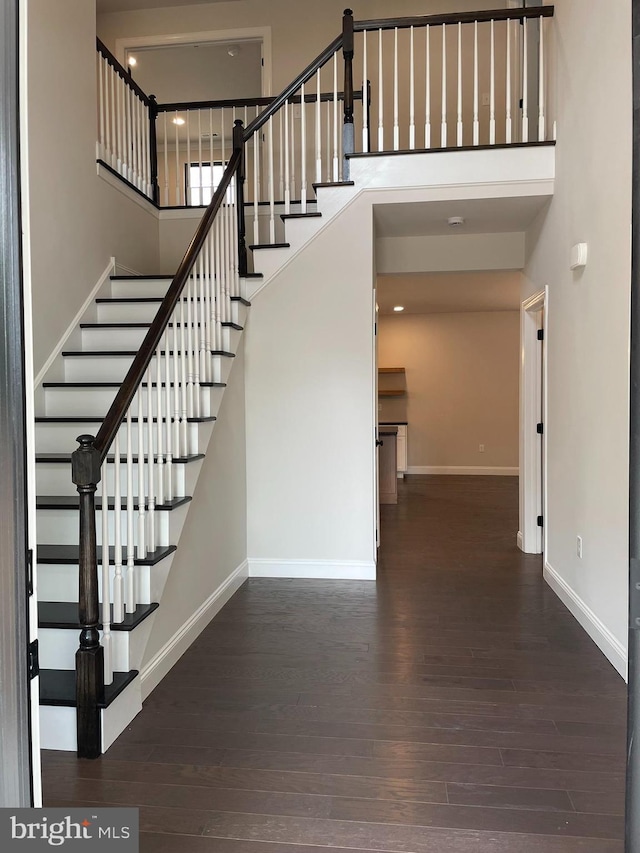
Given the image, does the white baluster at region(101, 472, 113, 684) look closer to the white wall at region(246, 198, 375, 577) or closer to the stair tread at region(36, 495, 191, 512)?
the stair tread at region(36, 495, 191, 512)

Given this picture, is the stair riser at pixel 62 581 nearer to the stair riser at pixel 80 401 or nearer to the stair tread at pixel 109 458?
the stair tread at pixel 109 458

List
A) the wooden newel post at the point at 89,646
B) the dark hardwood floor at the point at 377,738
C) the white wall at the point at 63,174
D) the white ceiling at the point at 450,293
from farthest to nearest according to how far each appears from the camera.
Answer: the white ceiling at the point at 450,293, the white wall at the point at 63,174, the wooden newel post at the point at 89,646, the dark hardwood floor at the point at 377,738

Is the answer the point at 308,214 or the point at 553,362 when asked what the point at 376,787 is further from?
the point at 308,214

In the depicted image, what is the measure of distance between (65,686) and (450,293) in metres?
6.48

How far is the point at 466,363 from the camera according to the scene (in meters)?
9.29

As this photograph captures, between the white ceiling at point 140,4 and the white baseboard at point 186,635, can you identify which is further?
the white ceiling at point 140,4

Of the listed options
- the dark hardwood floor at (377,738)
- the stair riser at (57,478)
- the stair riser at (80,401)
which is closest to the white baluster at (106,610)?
the dark hardwood floor at (377,738)

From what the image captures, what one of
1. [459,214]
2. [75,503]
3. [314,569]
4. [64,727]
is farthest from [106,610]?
[459,214]

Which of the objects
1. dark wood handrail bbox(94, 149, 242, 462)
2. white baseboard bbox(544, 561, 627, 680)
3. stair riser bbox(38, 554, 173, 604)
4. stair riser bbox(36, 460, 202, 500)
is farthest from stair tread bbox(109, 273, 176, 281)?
white baseboard bbox(544, 561, 627, 680)

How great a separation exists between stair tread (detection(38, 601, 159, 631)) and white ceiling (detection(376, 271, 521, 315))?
4.42 meters

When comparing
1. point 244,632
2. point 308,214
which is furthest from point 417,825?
point 308,214

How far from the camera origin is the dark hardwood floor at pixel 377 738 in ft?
5.80

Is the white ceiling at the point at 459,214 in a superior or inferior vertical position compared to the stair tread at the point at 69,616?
superior

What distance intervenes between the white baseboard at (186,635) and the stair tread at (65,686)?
23 cm
